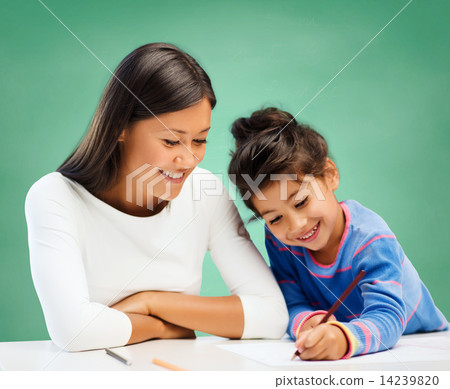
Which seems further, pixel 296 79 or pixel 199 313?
pixel 296 79

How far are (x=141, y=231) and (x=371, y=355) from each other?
55 cm

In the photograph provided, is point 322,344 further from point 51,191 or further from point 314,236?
point 51,191

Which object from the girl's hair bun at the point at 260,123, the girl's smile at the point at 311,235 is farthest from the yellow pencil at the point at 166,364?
the girl's hair bun at the point at 260,123

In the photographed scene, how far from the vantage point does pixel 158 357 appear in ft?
3.16

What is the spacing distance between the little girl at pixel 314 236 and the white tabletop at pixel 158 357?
20cm

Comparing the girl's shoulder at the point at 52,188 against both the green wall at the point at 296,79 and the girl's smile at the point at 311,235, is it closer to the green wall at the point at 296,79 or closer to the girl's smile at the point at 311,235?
the green wall at the point at 296,79

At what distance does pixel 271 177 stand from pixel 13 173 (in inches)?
33.9

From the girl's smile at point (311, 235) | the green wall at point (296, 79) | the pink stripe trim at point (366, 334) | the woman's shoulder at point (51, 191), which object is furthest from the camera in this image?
the green wall at point (296, 79)

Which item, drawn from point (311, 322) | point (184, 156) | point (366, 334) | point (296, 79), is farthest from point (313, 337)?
point (296, 79)

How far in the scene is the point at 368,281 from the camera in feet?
3.76

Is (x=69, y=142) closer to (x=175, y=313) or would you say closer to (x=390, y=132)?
(x=175, y=313)

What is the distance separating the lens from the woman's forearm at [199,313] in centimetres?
117

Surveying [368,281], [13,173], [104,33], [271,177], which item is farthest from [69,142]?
[368,281]

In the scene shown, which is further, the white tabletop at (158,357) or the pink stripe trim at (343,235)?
the pink stripe trim at (343,235)
